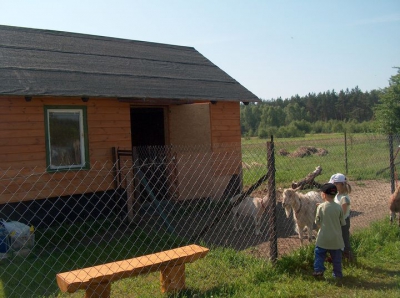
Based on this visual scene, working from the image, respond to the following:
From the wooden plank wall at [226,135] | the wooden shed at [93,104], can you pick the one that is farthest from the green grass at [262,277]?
the wooden plank wall at [226,135]

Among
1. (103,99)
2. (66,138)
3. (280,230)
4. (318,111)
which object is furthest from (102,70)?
(318,111)

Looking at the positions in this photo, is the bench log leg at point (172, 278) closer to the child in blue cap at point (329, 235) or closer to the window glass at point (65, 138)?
the child in blue cap at point (329, 235)

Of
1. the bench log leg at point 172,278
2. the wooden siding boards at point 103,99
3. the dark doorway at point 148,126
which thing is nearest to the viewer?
the bench log leg at point 172,278

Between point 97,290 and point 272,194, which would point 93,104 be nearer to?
point 272,194

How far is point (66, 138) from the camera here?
923 centimetres

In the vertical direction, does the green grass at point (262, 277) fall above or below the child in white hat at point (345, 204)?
below

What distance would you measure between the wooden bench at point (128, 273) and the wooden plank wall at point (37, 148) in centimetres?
358

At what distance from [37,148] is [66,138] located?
67cm

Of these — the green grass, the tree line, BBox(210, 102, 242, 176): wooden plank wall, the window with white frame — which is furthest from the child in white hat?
the tree line

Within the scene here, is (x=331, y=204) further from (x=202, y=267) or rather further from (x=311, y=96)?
(x=311, y=96)

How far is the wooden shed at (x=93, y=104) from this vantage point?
337 inches

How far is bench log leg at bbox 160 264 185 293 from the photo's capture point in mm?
4762

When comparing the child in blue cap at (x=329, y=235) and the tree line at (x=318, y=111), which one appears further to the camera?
the tree line at (x=318, y=111)

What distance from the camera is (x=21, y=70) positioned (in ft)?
29.6
